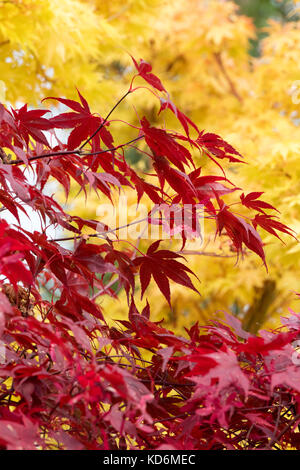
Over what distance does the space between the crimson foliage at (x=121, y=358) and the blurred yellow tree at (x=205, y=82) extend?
506mm

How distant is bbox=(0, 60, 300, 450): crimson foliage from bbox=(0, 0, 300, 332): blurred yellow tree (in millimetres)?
506

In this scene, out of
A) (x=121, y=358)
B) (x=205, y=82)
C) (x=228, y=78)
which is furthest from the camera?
(x=205, y=82)

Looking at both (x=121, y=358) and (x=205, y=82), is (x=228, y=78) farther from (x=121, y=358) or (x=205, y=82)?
(x=121, y=358)

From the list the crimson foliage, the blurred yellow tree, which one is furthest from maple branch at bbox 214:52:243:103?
the crimson foliage

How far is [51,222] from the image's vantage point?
80cm

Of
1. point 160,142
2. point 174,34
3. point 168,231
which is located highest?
point 174,34

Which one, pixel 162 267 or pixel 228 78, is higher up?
pixel 228 78

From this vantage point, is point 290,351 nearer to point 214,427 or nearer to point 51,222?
point 214,427

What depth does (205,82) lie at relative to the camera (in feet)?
13.6

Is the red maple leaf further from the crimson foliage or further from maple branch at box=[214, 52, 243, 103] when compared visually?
maple branch at box=[214, 52, 243, 103]

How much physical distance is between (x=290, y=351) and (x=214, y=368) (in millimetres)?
123

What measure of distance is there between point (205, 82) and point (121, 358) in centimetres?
370

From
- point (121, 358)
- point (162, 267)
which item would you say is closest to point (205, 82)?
point (162, 267)
